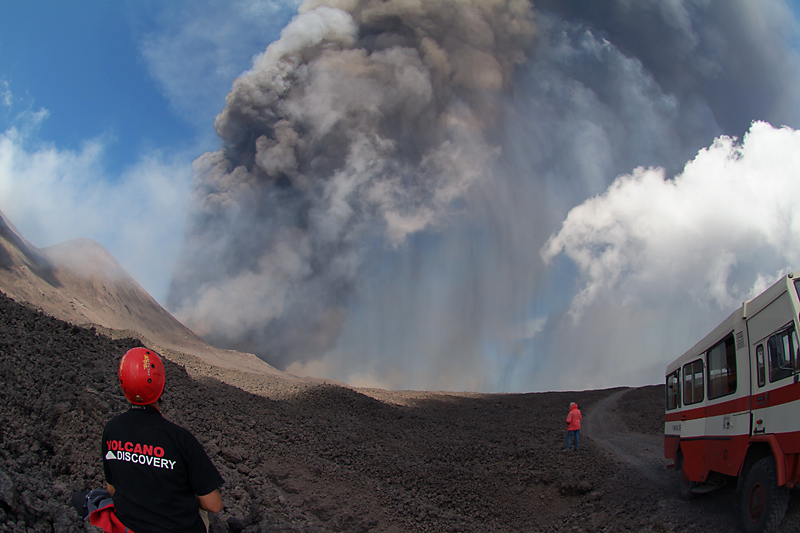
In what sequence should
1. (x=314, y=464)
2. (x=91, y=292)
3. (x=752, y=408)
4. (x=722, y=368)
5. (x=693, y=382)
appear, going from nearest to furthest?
(x=752, y=408) → (x=722, y=368) → (x=693, y=382) → (x=314, y=464) → (x=91, y=292)

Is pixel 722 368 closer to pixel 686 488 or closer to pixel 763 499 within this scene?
pixel 763 499

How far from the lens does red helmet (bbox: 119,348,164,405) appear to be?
3.20m

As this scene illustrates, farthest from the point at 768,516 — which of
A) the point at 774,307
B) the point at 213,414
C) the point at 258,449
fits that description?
the point at 213,414

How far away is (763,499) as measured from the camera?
7363 millimetres

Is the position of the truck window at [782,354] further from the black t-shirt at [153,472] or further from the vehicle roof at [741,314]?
the black t-shirt at [153,472]

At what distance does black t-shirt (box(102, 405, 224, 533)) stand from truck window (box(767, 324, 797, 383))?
7.75 meters

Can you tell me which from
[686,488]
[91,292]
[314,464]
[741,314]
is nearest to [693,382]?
[686,488]

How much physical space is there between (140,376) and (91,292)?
5961 cm

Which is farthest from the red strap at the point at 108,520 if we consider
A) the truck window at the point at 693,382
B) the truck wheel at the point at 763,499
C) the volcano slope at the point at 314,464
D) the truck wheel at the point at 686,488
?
the truck wheel at the point at 686,488

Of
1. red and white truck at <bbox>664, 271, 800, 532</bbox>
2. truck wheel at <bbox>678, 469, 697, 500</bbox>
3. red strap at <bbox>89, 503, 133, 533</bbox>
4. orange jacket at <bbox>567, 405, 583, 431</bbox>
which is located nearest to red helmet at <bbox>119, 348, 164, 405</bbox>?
red strap at <bbox>89, 503, 133, 533</bbox>

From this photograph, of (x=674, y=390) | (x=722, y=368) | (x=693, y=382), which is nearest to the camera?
(x=722, y=368)

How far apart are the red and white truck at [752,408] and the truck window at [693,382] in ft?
0.14

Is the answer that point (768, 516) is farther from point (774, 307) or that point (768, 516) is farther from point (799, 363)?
point (774, 307)

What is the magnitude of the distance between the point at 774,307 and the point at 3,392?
491 inches
